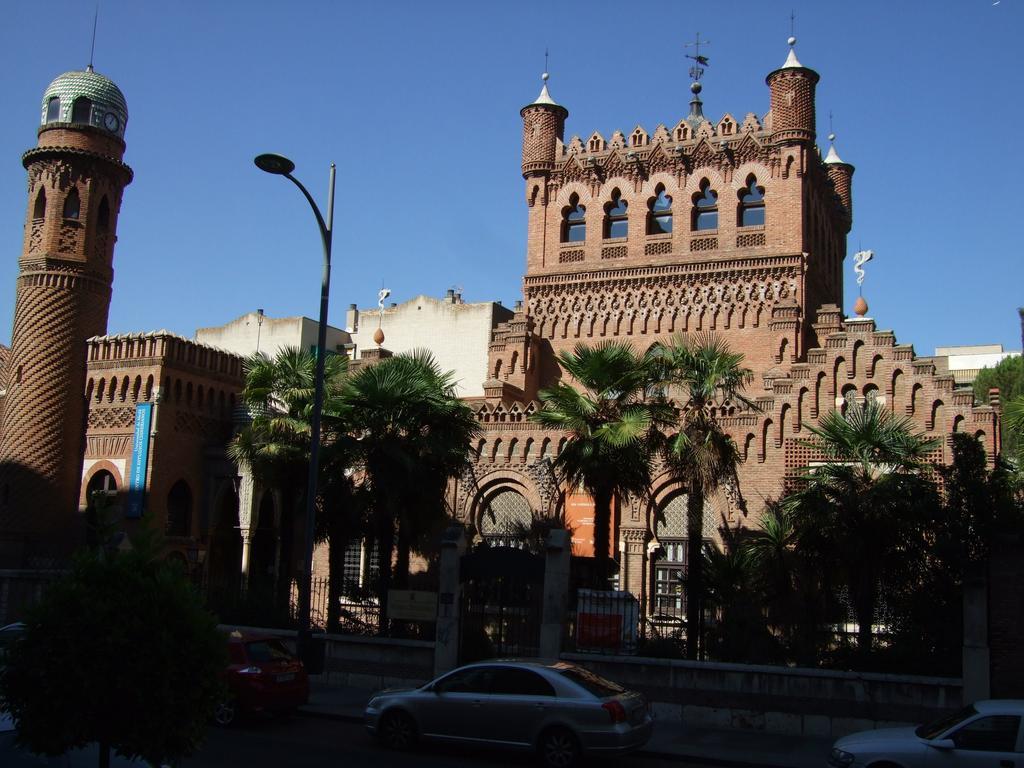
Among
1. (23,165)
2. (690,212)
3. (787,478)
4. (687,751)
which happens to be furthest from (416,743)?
(23,165)

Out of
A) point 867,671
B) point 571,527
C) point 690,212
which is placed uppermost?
point 690,212

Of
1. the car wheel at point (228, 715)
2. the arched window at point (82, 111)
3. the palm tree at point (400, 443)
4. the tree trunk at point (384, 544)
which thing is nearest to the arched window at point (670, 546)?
the palm tree at point (400, 443)

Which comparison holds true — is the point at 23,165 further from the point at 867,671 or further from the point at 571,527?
the point at 867,671

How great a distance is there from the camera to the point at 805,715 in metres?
16.8

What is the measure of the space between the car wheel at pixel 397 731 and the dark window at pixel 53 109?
30634 mm

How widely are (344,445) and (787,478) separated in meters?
12.4

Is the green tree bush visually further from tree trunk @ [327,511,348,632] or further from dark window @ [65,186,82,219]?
dark window @ [65,186,82,219]

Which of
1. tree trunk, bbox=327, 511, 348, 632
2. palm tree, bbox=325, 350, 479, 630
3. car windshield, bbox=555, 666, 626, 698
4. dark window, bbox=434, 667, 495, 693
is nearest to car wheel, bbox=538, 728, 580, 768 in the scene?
car windshield, bbox=555, 666, 626, 698

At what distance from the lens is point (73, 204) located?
37.5 m

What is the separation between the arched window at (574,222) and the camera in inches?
1527

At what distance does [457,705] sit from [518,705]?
93 centimetres

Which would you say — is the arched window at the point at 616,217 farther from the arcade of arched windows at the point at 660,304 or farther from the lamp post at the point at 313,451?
the lamp post at the point at 313,451

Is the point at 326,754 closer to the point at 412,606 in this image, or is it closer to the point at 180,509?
the point at 412,606

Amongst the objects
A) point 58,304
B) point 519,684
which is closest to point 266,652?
point 519,684
